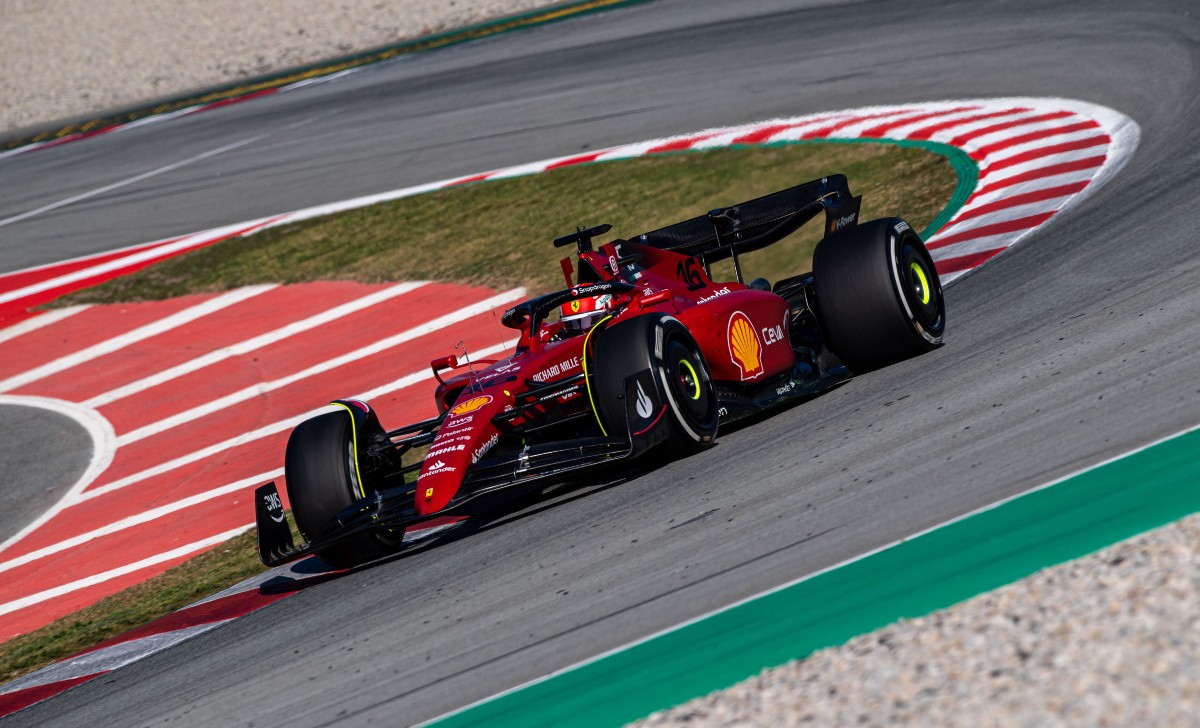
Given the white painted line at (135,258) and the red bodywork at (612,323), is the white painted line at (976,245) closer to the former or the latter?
the red bodywork at (612,323)

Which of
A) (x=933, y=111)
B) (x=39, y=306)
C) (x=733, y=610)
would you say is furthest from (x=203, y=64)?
(x=733, y=610)

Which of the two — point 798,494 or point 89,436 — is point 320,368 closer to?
point 89,436

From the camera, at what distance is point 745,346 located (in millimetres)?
8305

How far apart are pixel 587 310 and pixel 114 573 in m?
3.95

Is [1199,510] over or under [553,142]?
under

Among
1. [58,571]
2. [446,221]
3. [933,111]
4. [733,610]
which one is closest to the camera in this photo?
[733,610]

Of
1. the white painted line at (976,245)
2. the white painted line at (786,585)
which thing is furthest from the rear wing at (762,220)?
the white painted line at (786,585)

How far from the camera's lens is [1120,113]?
13.0m

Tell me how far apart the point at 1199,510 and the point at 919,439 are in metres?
1.77

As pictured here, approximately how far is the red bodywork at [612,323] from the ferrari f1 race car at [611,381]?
0.01 metres

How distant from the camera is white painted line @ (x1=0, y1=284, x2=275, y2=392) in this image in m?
14.7

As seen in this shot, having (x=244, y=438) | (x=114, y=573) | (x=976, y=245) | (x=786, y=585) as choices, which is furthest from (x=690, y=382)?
(x=244, y=438)

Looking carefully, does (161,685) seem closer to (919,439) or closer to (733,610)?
(733,610)

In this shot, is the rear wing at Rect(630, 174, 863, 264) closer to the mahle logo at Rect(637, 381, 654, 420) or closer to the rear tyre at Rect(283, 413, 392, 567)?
the mahle logo at Rect(637, 381, 654, 420)
